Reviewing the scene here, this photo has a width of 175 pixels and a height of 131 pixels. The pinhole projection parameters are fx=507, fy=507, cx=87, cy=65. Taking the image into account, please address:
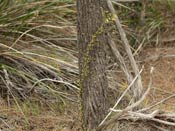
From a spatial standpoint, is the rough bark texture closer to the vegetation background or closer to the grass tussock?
the vegetation background

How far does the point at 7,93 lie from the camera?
4.17 m

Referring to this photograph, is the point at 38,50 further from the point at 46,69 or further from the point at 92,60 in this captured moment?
the point at 92,60

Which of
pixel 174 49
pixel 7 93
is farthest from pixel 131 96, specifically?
pixel 174 49

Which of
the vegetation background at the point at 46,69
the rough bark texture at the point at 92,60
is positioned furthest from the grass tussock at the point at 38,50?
the rough bark texture at the point at 92,60

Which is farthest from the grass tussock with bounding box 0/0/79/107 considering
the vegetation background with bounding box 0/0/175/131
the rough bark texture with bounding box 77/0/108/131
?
the rough bark texture with bounding box 77/0/108/131

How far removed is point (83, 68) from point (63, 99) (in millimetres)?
958

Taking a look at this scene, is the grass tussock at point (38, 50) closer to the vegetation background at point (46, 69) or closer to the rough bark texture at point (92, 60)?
the vegetation background at point (46, 69)

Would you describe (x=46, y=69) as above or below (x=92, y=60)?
below

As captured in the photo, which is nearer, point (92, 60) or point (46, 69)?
point (92, 60)

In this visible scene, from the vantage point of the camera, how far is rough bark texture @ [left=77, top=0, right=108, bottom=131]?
3.16 metres

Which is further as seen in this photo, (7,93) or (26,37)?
(26,37)

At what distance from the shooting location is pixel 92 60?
3.21 metres

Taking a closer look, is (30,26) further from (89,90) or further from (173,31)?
(173,31)

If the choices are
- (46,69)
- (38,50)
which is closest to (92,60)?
(46,69)
